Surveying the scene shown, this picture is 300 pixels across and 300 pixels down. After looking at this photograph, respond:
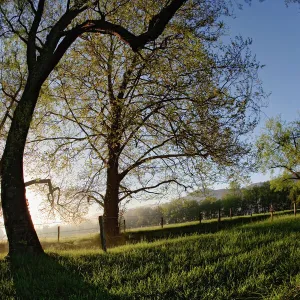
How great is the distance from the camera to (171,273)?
801 centimetres

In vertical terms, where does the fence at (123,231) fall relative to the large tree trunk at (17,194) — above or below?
below

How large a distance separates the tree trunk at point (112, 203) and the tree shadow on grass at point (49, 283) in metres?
12.5

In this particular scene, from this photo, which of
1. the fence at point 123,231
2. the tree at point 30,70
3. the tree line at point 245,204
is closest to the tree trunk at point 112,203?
the fence at point 123,231

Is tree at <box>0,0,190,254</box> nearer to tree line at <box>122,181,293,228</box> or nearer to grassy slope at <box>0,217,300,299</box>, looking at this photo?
grassy slope at <box>0,217,300,299</box>

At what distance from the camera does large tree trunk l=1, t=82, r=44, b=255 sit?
11.9m

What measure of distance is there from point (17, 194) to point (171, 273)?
21.3 ft

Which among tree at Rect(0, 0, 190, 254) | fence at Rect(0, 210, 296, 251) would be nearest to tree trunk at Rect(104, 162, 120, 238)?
fence at Rect(0, 210, 296, 251)

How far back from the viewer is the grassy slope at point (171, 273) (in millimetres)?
6812

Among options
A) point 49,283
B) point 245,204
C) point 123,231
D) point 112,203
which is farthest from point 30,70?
point 245,204

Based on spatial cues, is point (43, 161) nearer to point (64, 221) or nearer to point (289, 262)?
point (64, 221)

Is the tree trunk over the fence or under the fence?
over

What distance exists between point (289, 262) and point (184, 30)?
10.2 metres

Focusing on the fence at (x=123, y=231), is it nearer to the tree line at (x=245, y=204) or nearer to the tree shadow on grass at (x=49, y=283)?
the tree shadow on grass at (x=49, y=283)

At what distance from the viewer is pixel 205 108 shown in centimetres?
1634
